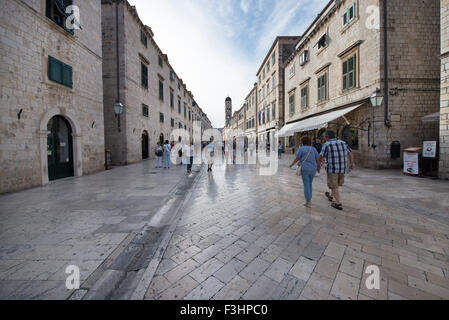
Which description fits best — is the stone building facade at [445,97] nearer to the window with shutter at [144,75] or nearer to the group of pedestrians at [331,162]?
the group of pedestrians at [331,162]

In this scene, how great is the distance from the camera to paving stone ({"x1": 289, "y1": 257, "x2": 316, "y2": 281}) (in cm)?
200

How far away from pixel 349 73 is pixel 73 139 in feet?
48.0

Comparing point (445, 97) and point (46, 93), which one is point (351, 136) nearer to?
point (445, 97)

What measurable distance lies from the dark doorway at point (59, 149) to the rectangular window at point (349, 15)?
15.5 m

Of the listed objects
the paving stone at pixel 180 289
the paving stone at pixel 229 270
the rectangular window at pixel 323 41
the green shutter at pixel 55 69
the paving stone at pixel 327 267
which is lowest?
the paving stone at pixel 180 289

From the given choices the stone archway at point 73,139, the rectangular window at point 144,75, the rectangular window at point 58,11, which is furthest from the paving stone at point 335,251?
the rectangular window at point 144,75

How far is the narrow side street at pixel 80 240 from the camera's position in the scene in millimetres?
1862

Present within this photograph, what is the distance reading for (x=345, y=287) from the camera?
1.84 meters

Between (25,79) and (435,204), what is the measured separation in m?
11.9

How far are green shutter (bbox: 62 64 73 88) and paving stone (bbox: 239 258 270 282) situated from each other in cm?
964

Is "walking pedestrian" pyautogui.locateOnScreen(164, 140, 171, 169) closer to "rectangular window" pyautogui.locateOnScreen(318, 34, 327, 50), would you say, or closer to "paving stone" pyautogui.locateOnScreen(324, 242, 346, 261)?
"paving stone" pyautogui.locateOnScreen(324, 242, 346, 261)

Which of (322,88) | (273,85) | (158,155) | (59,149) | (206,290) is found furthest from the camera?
(273,85)

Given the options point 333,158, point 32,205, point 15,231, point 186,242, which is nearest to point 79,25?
point 32,205

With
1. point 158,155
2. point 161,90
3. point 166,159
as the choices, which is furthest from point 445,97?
point 161,90
